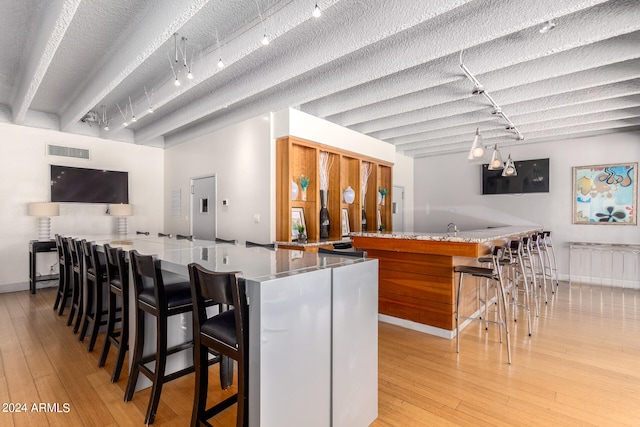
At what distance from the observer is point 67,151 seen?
558 centimetres

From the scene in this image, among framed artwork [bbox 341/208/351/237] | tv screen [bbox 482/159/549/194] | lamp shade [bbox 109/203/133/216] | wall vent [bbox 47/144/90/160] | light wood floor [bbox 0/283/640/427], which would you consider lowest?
light wood floor [bbox 0/283/640/427]

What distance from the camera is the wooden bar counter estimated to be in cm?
323

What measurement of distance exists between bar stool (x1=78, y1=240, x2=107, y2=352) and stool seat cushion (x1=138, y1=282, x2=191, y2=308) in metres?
1.02

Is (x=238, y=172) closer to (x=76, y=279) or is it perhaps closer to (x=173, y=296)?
(x=76, y=279)

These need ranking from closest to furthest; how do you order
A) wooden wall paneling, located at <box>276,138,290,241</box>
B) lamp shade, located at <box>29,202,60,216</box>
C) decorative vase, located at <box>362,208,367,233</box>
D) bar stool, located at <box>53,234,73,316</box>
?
1. bar stool, located at <box>53,234,73,316</box>
2. wooden wall paneling, located at <box>276,138,290,241</box>
3. lamp shade, located at <box>29,202,60,216</box>
4. decorative vase, located at <box>362,208,367,233</box>

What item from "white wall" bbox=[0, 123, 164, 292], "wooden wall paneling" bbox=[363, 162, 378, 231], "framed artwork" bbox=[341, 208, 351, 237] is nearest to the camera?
"white wall" bbox=[0, 123, 164, 292]

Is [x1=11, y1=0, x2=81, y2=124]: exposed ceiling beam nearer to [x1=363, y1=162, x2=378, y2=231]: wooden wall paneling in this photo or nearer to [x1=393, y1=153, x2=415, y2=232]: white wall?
[x1=363, y1=162, x2=378, y2=231]: wooden wall paneling

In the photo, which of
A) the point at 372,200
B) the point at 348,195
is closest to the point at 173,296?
the point at 348,195

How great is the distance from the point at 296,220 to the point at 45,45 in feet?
10.9

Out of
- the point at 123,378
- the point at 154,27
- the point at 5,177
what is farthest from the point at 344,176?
the point at 5,177

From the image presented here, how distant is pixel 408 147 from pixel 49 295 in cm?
712

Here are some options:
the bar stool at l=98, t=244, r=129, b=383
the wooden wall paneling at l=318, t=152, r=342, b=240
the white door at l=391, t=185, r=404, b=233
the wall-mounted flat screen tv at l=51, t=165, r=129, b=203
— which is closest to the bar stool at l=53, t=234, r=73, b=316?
the bar stool at l=98, t=244, r=129, b=383

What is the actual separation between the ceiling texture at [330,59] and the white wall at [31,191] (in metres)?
0.34

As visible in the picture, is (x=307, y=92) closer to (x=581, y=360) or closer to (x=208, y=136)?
(x=208, y=136)
